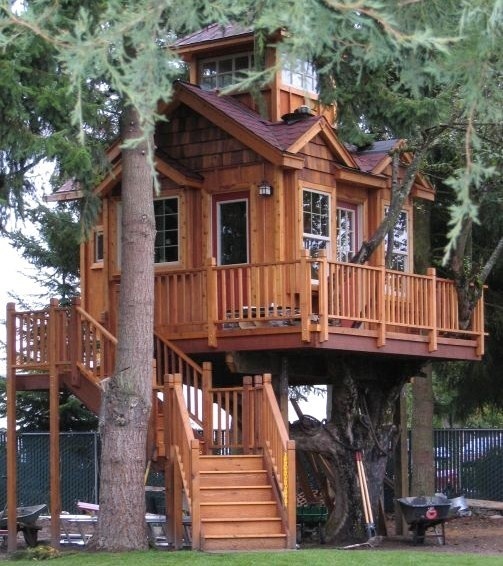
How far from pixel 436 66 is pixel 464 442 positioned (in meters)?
19.0

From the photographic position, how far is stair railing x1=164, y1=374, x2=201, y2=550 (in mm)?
17125

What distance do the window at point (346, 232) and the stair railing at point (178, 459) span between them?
181 inches

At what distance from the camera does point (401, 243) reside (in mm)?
22625

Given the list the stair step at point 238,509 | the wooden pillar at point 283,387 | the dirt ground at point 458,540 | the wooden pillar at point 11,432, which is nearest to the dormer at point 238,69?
the wooden pillar at point 283,387

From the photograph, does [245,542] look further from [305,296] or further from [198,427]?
[305,296]

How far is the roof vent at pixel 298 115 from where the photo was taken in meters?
21.2

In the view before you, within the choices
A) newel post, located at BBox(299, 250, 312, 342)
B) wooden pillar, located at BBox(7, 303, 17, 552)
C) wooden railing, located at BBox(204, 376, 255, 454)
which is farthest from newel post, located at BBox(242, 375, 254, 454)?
wooden pillar, located at BBox(7, 303, 17, 552)

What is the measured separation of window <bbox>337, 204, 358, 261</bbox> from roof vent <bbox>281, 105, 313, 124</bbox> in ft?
5.43

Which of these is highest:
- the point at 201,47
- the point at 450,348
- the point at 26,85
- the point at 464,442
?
the point at 201,47

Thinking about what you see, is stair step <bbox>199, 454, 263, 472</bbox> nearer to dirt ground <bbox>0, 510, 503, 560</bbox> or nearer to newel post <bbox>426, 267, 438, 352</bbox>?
dirt ground <bbox>0, 510, 503, 560</bbox>

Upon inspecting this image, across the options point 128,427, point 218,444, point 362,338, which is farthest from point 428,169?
point 128,427

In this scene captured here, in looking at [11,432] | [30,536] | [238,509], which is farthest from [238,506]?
[11,432]

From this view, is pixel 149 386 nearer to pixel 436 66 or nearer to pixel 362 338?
pixel 362 338

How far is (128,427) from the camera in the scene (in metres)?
17.3
